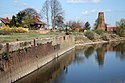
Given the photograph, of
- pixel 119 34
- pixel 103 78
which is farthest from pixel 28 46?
pixel 119 34

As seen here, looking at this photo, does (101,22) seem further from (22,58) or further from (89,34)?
(22,58)

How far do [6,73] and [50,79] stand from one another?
5.32 meters

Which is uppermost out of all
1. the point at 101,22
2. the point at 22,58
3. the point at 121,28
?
the point at 101,22

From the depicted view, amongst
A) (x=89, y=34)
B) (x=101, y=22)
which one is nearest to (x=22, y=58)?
(x=89, y=34)

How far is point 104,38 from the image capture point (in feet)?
297

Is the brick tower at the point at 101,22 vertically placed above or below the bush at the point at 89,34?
above

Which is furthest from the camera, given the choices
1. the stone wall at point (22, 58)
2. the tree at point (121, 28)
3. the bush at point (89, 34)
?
the tree at point (121, 28)

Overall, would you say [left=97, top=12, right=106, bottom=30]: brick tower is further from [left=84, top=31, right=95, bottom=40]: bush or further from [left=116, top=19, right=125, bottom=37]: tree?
[left=84, top=31, right=95, bottom=40]: bush

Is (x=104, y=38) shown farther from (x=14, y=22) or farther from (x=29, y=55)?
(x=29, y=55)

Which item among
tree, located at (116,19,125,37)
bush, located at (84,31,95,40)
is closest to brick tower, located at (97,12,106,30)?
tree, located at (116,19,125,37)

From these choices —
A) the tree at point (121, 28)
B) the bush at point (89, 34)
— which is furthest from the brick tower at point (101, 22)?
the bush at point (89, 34)

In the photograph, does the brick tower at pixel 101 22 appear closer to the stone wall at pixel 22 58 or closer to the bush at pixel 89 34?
the bush at pixel 89 34

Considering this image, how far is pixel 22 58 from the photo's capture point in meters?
21.5

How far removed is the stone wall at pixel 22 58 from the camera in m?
17.8
